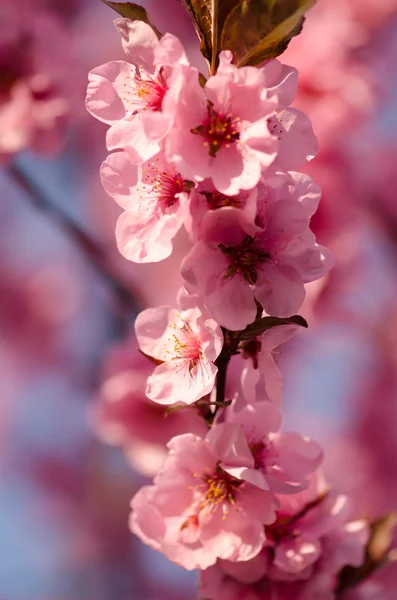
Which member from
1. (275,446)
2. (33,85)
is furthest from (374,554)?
(33,85)

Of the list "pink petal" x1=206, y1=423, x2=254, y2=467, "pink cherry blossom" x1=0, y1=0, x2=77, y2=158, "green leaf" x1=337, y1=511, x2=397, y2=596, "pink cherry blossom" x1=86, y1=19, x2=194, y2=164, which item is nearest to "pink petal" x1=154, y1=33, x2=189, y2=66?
"pink cherry blossom" x1=86, y1=19, x2=194, y2=164

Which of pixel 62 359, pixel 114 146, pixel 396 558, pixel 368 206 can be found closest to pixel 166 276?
pixel 62 359

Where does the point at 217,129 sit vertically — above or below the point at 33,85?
above

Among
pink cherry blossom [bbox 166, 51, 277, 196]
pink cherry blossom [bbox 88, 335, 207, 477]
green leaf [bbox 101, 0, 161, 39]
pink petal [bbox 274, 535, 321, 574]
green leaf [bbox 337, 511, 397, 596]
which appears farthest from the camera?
pink cherry blossom [bbox 88, 335, 207, 477]

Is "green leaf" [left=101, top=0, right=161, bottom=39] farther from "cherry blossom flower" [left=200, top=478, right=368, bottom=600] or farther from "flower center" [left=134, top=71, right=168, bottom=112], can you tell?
"cherry blossom flower" [left=200, top=478, right=368, bottom=600]

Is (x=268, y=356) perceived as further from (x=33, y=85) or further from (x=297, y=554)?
(x=33, y=85)

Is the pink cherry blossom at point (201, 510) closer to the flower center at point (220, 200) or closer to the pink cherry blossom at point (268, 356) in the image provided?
the pink cherry blossom at point (268, 356)

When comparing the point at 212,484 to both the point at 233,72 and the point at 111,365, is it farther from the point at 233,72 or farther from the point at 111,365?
the point at 111,365
